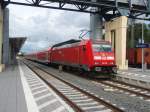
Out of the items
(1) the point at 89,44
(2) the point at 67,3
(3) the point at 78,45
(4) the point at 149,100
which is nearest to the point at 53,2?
(2) the point at 67,3

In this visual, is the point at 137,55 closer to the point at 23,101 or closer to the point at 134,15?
the point at 134,15

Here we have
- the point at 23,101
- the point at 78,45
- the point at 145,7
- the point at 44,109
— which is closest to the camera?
the point at 44,109

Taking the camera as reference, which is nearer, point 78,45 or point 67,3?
point 78,45

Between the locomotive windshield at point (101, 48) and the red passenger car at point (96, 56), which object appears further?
A: the locomotive windshield at point (101, 48)

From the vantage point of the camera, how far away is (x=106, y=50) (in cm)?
2528

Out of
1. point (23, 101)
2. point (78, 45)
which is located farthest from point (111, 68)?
point (23, 101)

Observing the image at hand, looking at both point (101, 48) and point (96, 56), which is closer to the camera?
point (96, 56)

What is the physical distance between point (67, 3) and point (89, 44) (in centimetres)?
1321

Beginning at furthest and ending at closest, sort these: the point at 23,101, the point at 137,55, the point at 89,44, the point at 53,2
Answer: the point at 137,55 < the point at 53,2 < the point at 89,44 < the point at 23,101

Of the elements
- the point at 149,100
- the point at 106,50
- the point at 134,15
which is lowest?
the point at 149,100

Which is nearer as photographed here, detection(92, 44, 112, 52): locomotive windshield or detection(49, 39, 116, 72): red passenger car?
detection(49, 39, 116, 72): red passenger car

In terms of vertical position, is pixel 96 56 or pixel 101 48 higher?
pixel 101 48

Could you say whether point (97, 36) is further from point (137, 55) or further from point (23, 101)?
point (23, 101)

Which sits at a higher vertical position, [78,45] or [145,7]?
[145,7]
